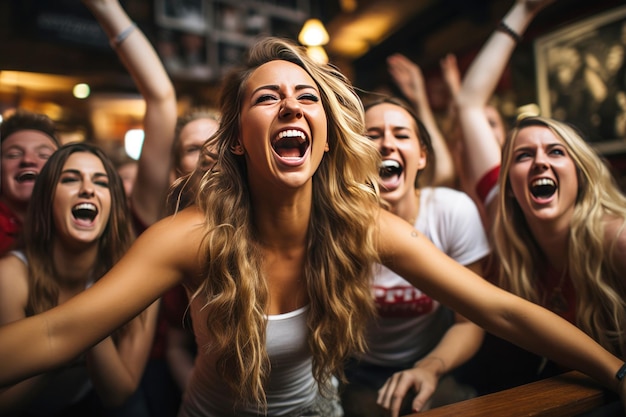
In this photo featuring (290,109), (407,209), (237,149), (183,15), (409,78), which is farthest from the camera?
(183,15)

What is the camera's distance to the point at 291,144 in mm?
1202

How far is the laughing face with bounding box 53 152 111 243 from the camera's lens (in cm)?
135

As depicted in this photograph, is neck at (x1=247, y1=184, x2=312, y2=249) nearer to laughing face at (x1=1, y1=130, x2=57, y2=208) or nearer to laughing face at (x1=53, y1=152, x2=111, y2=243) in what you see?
laughing face at (x1=53, y1=152, x2=111, y2=243)

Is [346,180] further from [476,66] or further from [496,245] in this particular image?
[476,66]

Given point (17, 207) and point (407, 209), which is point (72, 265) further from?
point (407, 209)

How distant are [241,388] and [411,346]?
2.71 feet

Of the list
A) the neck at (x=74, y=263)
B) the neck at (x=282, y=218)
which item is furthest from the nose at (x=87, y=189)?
the neck at (x=282, y=218)

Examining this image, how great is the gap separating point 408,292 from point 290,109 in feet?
3.04

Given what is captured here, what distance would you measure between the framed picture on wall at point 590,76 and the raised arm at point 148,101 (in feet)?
9.07

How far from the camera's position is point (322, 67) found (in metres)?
1.31

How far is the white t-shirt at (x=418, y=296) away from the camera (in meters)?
1.68

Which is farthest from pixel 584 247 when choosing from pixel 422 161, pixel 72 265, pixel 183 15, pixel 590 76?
pixel 183 15

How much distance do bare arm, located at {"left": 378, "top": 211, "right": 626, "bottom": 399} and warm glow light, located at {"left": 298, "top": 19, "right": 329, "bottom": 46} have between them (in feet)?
10.6

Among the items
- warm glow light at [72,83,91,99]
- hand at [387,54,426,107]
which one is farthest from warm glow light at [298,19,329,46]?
warm glow light at [72,83,91,99]
